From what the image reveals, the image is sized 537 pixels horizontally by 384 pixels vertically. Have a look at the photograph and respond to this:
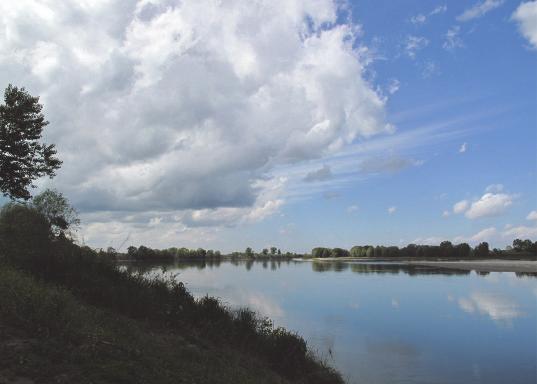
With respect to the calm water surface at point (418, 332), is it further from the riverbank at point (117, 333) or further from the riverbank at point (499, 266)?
the riverbank at point (499, 266)

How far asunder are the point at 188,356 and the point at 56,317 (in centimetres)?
429

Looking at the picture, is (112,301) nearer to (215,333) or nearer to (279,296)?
(215,333)

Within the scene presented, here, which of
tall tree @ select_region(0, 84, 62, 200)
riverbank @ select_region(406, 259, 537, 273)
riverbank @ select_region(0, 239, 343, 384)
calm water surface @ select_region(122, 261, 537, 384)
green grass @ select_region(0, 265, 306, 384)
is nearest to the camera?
green grass @ select_region(0, 265, 306, 384)

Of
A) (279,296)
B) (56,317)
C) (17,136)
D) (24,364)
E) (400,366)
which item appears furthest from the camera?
(279,296)

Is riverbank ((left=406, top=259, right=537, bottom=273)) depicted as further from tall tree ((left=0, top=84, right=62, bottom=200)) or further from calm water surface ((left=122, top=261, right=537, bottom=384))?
tall tree ((left=0, top=84, right=62, bottom=200))

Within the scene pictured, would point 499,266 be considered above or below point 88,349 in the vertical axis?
above

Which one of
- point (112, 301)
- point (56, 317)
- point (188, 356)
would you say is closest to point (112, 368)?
point (56, 317)

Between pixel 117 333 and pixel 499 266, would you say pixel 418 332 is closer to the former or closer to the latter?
pixel 117 333

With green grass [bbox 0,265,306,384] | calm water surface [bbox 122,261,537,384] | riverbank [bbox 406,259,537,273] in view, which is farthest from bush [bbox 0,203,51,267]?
riverbank [bbox 406,259,537,273]

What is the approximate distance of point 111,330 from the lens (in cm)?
1374

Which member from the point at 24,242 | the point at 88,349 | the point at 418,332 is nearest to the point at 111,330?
the point at 88,349

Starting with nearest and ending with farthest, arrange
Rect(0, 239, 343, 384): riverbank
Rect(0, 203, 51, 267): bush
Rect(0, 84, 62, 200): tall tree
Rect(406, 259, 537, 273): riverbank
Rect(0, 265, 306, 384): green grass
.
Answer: Rect(0, 265, 306, 384): green grass
Rect(0, 239, 343, 384): riverbank
Rect(0, 203, 51, 267): bush
Rect(0, 84, 62, 200): tall tree
Rect(406, 259, 537, 273): riverbank

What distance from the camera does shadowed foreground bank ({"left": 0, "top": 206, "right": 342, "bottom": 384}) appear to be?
10297 mm

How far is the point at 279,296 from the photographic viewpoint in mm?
54875
